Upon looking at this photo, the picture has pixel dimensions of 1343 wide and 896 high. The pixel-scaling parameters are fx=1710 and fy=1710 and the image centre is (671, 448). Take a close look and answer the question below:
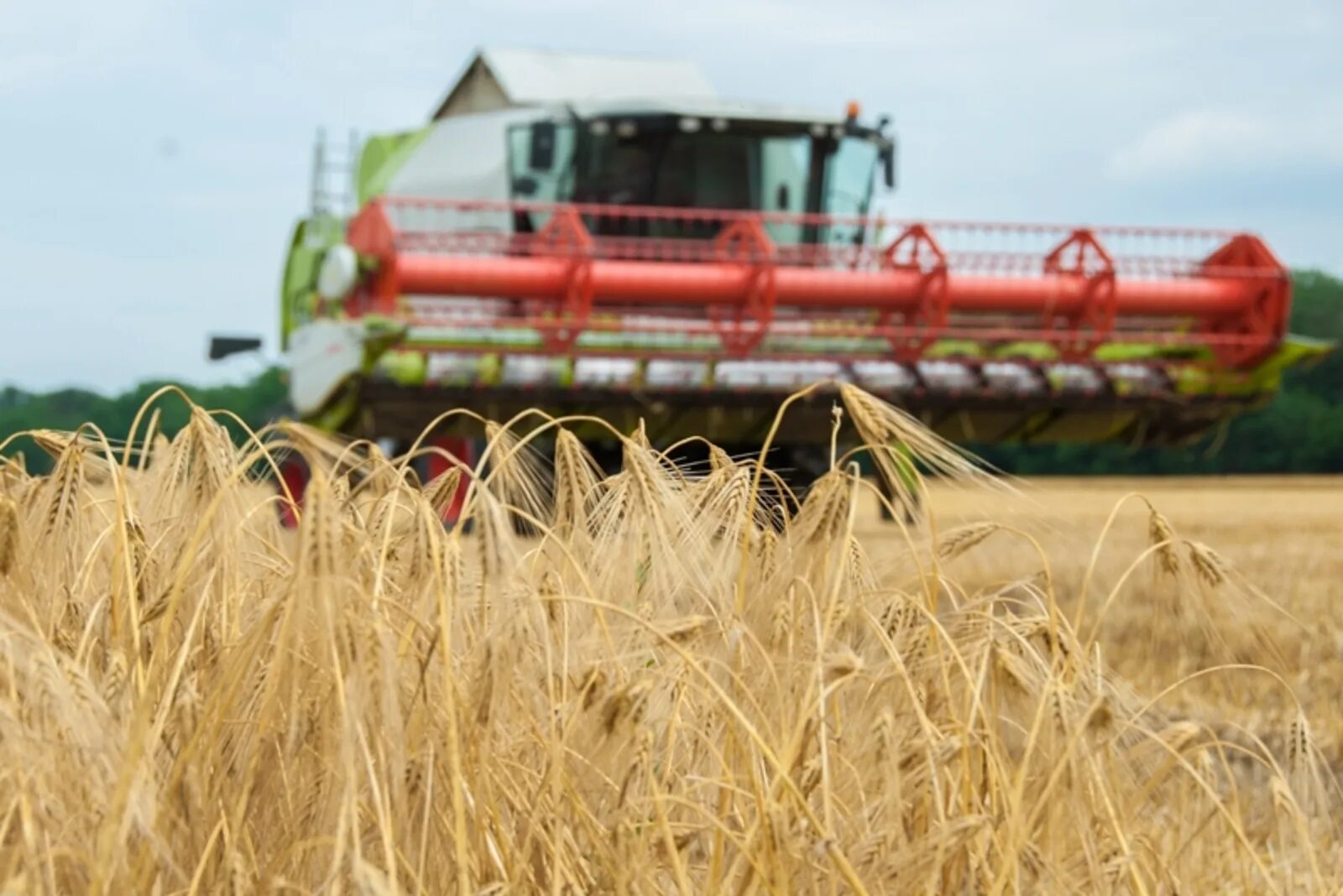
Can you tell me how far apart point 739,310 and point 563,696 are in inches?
282

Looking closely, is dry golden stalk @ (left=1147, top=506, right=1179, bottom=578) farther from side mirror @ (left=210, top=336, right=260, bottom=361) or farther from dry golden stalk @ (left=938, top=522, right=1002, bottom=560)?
side mirror @ (left=210, top=336, right=260, bottom=361)

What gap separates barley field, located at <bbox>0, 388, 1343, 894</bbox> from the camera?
1.24 m

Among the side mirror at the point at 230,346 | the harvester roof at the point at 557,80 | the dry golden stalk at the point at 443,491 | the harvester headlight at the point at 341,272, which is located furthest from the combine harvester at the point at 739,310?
the dry golden stalk at the point at 443,491

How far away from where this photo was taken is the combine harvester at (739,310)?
823 centimetres

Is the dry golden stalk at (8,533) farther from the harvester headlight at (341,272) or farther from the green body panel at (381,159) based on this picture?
the green body panel at (381,159)

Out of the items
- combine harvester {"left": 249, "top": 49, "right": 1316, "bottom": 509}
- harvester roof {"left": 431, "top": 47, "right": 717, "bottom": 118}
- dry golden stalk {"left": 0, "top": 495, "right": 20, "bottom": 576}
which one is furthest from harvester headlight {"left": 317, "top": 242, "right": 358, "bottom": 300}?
dry golden stalk {"left": 0, "top": 495, "right": 20, "bottom": 576}

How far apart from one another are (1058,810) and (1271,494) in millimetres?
20684

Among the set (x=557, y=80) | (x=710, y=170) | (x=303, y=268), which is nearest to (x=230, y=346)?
(x=303, y=268)

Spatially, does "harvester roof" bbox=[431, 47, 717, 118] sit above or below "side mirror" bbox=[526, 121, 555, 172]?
above

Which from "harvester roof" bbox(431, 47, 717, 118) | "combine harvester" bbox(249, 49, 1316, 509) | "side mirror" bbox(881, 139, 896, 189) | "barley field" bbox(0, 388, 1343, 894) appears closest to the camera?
"barley field" bbox(0, 388, 1343, 894)

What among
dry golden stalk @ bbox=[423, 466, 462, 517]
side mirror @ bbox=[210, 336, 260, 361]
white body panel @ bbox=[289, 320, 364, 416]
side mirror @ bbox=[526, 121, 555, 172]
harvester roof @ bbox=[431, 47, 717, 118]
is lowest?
side mirror @ bbox=[210, 336, 260, 361]

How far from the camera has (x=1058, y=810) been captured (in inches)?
57.1

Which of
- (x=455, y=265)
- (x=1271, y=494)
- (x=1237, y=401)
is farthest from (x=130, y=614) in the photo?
(x=1271, y=494)

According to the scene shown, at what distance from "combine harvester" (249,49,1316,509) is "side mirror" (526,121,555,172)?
14mm
